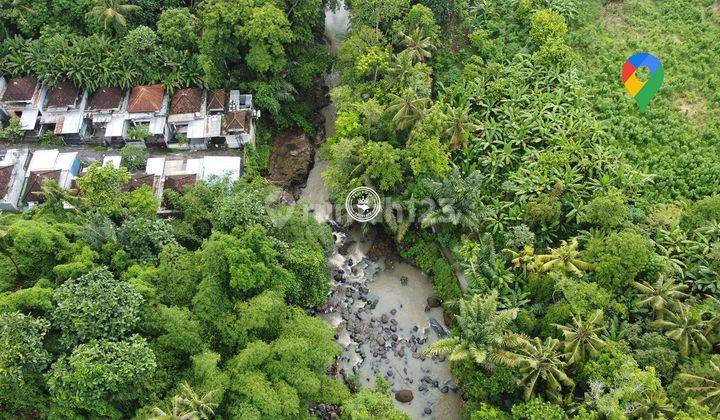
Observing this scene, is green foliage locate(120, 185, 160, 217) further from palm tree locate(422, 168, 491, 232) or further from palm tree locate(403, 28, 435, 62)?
palm tree locate(403, 28, 435, 62)

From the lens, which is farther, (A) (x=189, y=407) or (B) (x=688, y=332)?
(B) (x=688, y=332)

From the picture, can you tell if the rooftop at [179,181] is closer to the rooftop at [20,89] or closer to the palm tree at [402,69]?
the rooftop at [20,89]

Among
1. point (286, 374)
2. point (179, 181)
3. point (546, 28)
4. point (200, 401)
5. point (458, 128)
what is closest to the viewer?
point (200, 401)

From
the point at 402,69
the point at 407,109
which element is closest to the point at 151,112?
the point at 402,69

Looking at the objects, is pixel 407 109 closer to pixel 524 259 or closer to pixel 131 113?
pixel 524 259

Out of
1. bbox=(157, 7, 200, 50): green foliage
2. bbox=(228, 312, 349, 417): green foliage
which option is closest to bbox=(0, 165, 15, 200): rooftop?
bbox=(157, 7, 200, 50): green foliage

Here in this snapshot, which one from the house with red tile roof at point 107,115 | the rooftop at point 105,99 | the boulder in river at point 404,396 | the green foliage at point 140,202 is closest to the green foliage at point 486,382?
the boulder in river at point 404,396
